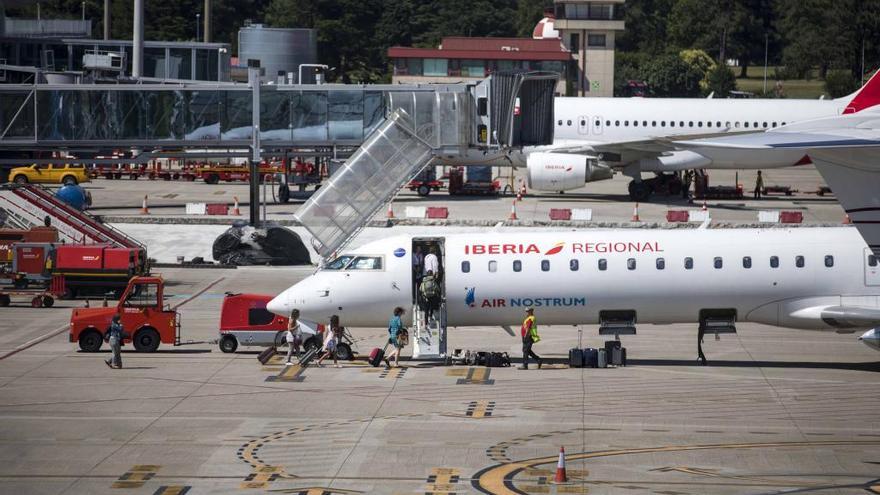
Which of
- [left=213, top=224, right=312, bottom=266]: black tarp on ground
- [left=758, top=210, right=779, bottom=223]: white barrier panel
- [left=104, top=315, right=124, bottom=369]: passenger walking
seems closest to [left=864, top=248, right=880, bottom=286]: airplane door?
[left=104, top=315, right=124, bottom=369]: passenger walking

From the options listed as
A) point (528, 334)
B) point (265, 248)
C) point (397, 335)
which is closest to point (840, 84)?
point (265, 248)

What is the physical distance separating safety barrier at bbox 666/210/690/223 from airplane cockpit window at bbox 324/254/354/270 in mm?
26031

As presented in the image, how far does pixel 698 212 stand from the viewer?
190 feet

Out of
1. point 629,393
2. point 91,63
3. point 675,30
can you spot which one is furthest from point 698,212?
point 675,30

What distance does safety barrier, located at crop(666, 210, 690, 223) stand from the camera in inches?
2244

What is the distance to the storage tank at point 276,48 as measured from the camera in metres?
91.1

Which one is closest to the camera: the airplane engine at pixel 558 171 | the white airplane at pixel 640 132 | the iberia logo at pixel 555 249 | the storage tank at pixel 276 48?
the iberia logo at pixel 555 249

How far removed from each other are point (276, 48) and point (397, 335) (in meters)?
61.7

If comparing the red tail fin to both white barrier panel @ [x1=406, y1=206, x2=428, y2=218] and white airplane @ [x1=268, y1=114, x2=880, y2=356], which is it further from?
white barrier panel @ [x1=406, y1=206, x2=428, y2=218]

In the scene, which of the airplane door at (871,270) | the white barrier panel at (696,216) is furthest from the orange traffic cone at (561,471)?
the white barrier panel at (696,216)

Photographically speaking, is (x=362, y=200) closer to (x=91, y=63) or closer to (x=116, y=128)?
(x=116, y=128)

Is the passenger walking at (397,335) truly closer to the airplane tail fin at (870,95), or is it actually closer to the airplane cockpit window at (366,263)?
the airplane cockpit window at (366,263)

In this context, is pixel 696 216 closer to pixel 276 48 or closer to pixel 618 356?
pixel 618 356

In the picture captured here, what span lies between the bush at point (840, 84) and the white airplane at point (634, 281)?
88.8 metres
